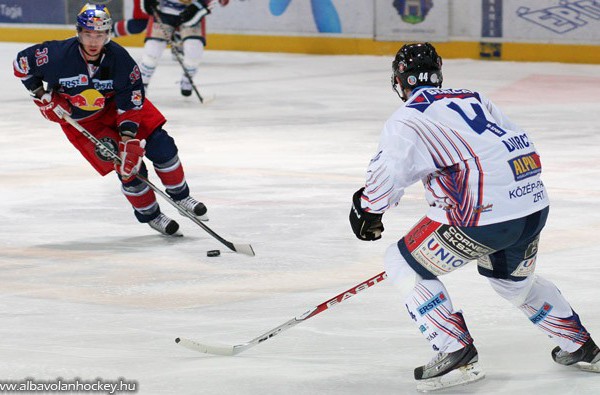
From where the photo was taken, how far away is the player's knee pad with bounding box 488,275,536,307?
3113mm

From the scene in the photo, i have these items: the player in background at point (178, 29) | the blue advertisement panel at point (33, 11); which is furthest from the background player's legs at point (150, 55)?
the blue advertisement panel at point (33, 11)

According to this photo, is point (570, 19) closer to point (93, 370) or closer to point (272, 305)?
point (272, 305)

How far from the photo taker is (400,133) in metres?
2.92

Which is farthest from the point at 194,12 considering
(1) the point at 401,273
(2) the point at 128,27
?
(1) the point at 401,273

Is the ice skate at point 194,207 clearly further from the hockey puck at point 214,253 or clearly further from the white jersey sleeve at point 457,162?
the white jersey sleeve at point 457,162

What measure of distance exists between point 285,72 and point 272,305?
733cm

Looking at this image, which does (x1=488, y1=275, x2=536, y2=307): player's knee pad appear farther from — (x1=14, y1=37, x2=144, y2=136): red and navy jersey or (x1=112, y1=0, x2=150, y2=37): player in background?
(x1=112, y1=0, x2=150, y2=37): player in background

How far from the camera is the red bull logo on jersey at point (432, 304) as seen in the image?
3010 mm

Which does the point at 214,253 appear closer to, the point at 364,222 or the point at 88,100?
the point at 88,100

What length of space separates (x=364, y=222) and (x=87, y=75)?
7.50 ft

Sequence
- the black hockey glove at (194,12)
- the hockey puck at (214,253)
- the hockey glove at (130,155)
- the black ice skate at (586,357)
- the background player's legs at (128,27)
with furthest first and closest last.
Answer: the background player's legs at (128,27) → the black hockey glove at (194,12) → the hockey glove at (130,155) → the hockey puck at (214,253) → the black ice skate at (586,357)

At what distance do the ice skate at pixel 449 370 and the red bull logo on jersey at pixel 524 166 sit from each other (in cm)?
44

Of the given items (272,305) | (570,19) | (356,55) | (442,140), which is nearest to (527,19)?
(570,19)

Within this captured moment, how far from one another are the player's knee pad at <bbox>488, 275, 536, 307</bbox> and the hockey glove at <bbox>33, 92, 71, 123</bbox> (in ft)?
8.03
